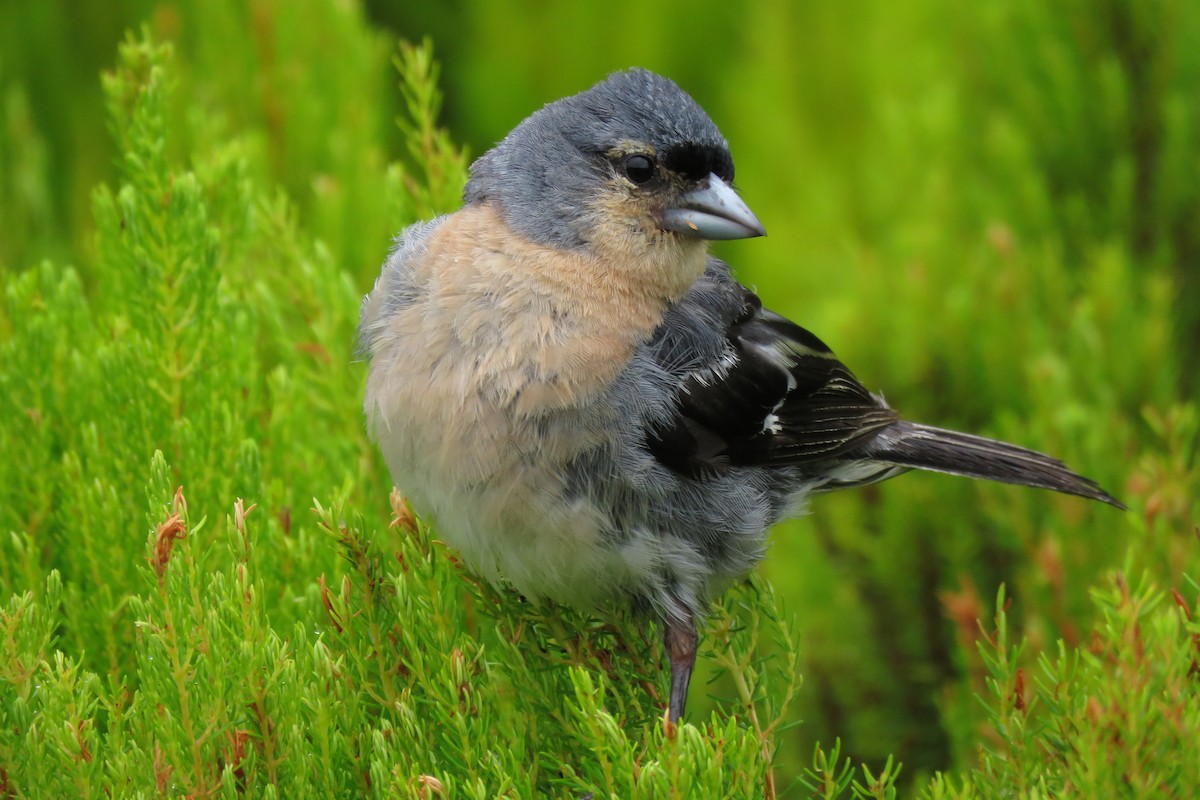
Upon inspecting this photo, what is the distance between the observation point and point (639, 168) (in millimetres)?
2549

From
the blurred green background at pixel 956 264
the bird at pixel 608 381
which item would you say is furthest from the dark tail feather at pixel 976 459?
the blurred green background at pixel 956 264

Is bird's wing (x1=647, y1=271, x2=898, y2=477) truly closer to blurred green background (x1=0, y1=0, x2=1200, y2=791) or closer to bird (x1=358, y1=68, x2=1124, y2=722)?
bird (x1=358, y1=68, x2=1124, y2=722)

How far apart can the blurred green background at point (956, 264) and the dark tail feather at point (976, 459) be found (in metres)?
0.31

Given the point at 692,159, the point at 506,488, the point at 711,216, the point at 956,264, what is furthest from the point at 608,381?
the point at 956,264

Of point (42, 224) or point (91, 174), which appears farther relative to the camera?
point (91, 174)

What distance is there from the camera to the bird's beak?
2.49 m

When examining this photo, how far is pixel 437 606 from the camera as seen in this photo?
203cm

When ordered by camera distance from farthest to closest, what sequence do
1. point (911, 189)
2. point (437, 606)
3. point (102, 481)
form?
point (911, 189), point (102, 481), point (437, 606)

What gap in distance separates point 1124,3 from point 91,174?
3991 mm

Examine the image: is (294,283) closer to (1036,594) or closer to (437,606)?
(437,606)

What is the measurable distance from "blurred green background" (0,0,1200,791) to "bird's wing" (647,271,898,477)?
0.65 meters

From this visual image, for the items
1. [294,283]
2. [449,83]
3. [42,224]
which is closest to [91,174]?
[42,224]

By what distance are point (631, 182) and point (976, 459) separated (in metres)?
1.01

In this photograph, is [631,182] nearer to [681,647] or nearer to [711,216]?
[711,216]
